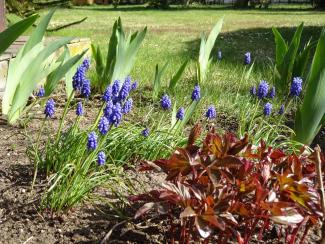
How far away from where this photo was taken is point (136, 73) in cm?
497

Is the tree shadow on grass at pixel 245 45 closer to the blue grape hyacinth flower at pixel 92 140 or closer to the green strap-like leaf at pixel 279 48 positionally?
the green strap-like leaf at pixel 279 48

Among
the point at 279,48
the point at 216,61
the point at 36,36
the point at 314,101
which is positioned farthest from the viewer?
the point at 216,61

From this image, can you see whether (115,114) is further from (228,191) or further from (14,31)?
(14,31)

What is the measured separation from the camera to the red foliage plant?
1.77 metres

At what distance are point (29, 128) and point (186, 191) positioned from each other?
169 centimetres

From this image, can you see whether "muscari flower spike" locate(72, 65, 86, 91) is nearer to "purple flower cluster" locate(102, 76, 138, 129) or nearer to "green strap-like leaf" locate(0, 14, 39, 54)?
"purple flower cluster" locate(102, 76, 138, 129)

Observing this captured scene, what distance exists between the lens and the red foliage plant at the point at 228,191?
69.7 inches

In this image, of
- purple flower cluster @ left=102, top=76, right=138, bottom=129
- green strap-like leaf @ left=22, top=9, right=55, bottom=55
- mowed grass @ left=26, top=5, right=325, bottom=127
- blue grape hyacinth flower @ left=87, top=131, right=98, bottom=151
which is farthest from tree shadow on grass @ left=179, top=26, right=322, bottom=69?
blue grape hyacinth flower @ left=87, top=131, right=98, bottom=151

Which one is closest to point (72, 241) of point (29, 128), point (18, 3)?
point (29, 128)

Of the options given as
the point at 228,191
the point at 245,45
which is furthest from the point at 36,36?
the point at 245,45

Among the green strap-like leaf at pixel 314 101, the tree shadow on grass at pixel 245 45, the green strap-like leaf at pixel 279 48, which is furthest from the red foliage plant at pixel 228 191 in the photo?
the tree shadow on grass at pixel 245 45

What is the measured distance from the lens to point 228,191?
6.39ft

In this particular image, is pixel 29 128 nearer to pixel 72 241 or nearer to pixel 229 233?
pixel 72 241

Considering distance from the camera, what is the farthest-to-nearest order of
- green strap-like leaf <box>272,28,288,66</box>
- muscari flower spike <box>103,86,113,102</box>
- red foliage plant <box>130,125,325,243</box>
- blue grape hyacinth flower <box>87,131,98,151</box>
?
green strap-like leaf <box>272,28,288,66</box> → muscari flower spike <box>103,86,113,102</box> → blue grape hyacinth flower <box>87,131,98,151</box> → red foliage plant <box>130,125,325,243</box>
